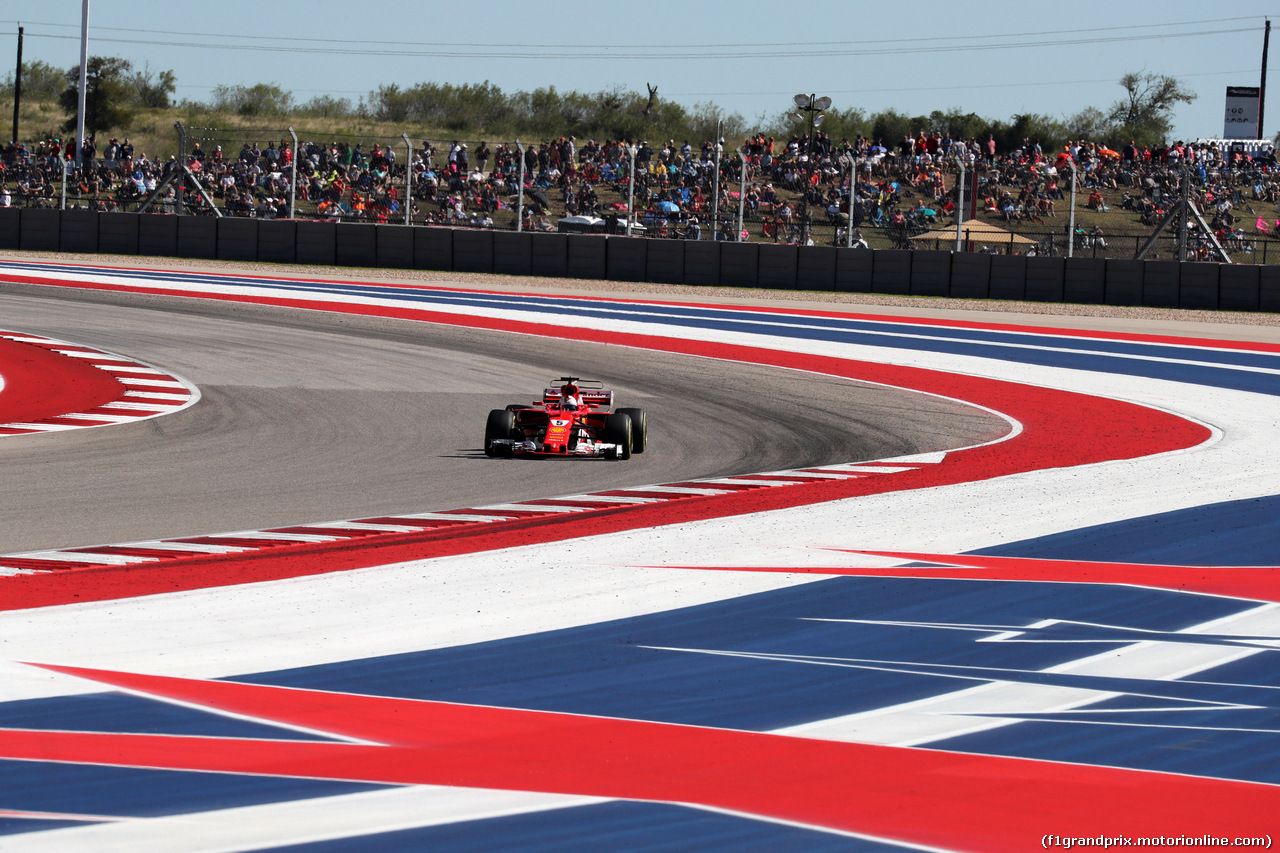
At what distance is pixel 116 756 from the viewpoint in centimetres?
420

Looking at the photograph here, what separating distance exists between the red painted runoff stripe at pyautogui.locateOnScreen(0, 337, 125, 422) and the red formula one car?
387 centimetres

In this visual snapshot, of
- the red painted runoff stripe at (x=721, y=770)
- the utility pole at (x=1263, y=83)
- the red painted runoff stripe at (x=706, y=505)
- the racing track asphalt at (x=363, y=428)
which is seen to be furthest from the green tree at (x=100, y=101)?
the red painted runoff stripe at (x=721, y=770)

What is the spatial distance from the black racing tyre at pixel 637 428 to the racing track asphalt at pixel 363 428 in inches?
5.3

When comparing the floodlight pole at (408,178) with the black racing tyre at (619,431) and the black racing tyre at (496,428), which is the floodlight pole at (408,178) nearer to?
the black racing tyre at (496,428)

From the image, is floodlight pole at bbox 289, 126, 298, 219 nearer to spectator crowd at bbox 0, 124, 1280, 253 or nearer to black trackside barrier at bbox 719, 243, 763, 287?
spectator crowd at bbox 0, 124, 1280, 253

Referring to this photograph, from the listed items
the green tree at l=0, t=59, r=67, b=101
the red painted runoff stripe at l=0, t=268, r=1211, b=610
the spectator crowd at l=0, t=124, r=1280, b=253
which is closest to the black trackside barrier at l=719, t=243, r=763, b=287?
the spectator crowd at l=0, t=124, r=1280, b=253

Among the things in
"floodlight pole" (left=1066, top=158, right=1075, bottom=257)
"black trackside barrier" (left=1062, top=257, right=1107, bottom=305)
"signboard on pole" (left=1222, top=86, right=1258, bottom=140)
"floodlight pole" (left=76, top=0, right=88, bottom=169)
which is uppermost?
"signboard on pole" (left=1222, top=86, right=1258, bottom=140)

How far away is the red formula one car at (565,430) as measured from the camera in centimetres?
1104

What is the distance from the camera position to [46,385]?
542 inches

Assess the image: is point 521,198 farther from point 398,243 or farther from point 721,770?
point 721,770

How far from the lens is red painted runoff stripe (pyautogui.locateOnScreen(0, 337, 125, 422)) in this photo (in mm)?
12367

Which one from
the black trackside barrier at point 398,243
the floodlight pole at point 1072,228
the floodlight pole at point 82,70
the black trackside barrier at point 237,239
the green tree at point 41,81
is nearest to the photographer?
the floodlight pole at point 1072,228

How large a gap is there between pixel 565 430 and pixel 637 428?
57 centimetres

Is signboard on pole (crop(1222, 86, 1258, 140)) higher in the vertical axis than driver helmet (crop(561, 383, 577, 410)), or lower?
higher
